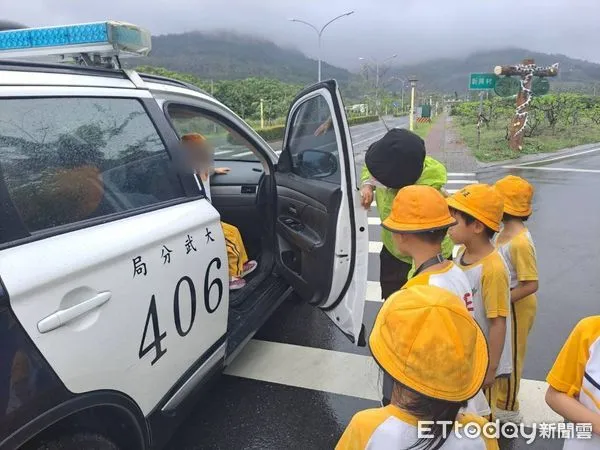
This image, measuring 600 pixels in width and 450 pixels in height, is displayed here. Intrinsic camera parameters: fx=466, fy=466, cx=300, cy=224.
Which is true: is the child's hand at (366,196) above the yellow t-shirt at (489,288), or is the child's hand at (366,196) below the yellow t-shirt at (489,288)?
above

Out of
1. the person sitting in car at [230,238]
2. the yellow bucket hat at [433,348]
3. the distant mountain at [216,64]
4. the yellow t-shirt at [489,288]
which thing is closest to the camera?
the yellow bucket hat at [433,348]

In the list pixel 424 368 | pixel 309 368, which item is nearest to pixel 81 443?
→ pixel 424 368

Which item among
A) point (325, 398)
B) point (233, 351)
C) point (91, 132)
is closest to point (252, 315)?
point (233, 351)

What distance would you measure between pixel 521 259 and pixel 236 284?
1.78 m

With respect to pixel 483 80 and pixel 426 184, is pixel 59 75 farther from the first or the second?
pixel 483 80

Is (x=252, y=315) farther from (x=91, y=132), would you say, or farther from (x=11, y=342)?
(x=11, y=342)

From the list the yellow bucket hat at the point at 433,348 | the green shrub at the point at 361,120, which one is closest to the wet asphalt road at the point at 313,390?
the yellow bucket hat at the point at 433,348

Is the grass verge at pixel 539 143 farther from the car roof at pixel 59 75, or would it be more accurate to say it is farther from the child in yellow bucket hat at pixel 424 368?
the child in yellow bucket hat at pixel 424 368

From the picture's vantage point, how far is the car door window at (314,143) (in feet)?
8.95

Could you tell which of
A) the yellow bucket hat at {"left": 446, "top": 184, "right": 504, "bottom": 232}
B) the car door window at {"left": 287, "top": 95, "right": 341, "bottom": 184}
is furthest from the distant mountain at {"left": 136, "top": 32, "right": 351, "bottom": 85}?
the yellow bucket hat at {"left": 446, "top": 184, "right": 504, "bottom": 232}

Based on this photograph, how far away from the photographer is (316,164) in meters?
3.05

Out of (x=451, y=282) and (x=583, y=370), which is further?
(x=451, y=282)

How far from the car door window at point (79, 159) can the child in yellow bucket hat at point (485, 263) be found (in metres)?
1.33

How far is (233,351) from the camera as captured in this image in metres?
2.61
